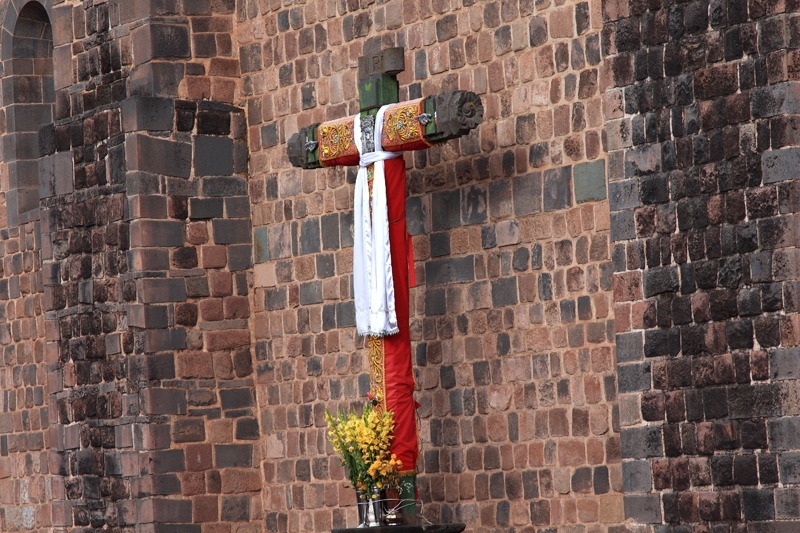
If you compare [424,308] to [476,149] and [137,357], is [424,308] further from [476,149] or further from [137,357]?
[137,357]

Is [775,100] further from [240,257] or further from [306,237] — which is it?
[240,257]

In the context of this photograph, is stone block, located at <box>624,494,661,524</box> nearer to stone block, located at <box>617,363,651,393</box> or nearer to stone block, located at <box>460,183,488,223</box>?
stone block, located at <box>617,363,651,393</box>

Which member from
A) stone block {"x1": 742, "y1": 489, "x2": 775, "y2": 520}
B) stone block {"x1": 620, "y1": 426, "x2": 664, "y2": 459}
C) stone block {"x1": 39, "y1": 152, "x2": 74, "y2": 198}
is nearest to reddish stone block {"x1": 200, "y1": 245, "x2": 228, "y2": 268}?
stone block {"x1": 39, "y1": 152, "x2": 74, "y2": 198}

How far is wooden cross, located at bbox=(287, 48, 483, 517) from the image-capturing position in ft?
29.6

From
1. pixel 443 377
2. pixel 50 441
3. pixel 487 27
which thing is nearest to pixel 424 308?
pixel 443 377

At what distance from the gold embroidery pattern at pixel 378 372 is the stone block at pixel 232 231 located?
306cm

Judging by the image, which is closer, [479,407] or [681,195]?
[681,195]

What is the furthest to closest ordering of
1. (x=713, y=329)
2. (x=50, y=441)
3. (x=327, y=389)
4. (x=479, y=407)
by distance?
(x=50, y=441) < (x=327, y=389) < (x=479, y=407) < (x=713, y=329)

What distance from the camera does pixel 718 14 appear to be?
819 centimetres

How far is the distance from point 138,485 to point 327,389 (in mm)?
1706

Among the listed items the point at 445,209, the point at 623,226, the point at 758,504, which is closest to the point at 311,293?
the point at 445,209

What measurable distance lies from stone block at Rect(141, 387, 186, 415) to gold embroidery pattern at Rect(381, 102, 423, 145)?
3378 millimetres

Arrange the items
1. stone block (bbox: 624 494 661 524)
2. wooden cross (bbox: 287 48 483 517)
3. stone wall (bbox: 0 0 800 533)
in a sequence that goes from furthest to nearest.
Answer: wooden cross (bbox: 287 48 483 517) < stone block (bbox: 624 494 661 524) < stone wall (bbox: 0 0 800 533)

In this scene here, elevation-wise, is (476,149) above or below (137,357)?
above
